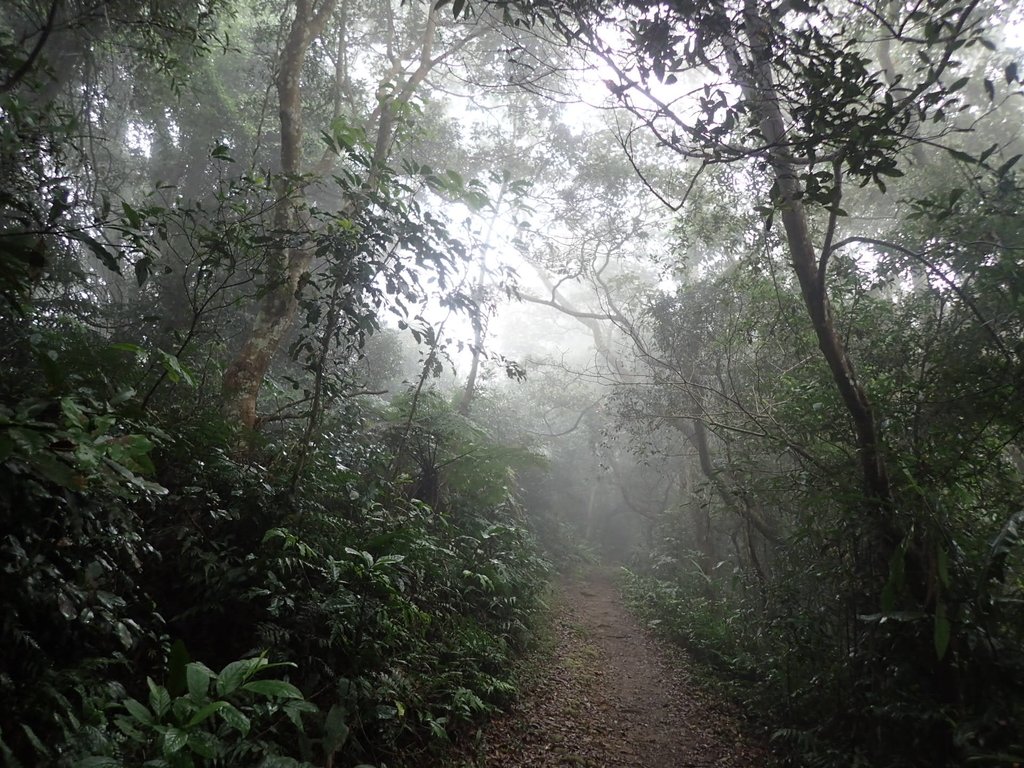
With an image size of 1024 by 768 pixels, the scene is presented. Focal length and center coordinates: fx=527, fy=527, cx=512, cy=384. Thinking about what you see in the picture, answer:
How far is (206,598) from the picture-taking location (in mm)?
3502

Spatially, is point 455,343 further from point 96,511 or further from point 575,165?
point 575,165

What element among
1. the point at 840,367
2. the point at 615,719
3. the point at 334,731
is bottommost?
the point at 615,719

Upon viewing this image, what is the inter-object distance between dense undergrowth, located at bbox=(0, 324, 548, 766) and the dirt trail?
45 centimetres

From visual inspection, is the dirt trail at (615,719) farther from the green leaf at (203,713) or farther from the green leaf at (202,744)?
the green leaf at (203,713)

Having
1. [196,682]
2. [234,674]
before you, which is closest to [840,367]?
[234,674]

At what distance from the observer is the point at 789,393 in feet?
21.3

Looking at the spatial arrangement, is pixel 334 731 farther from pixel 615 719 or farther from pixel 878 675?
pixel 878 675

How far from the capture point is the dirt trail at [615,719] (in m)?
4.59

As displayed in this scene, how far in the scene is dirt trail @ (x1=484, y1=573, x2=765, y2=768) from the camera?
459 cm

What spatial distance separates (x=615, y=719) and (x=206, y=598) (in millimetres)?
4155

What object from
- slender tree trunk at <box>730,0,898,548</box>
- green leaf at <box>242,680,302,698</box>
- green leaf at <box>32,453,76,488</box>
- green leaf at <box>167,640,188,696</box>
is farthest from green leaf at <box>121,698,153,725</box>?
slender tree trunk at <box>730,0,898,548</box>

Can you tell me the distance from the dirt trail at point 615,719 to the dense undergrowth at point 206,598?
0.45 meters

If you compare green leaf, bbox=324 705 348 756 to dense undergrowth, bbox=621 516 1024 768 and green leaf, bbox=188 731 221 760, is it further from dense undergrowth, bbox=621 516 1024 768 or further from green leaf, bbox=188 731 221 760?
dense undergrowth, bbox=621 516 1024 768

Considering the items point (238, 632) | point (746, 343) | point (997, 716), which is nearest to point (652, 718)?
point (997, 716)
